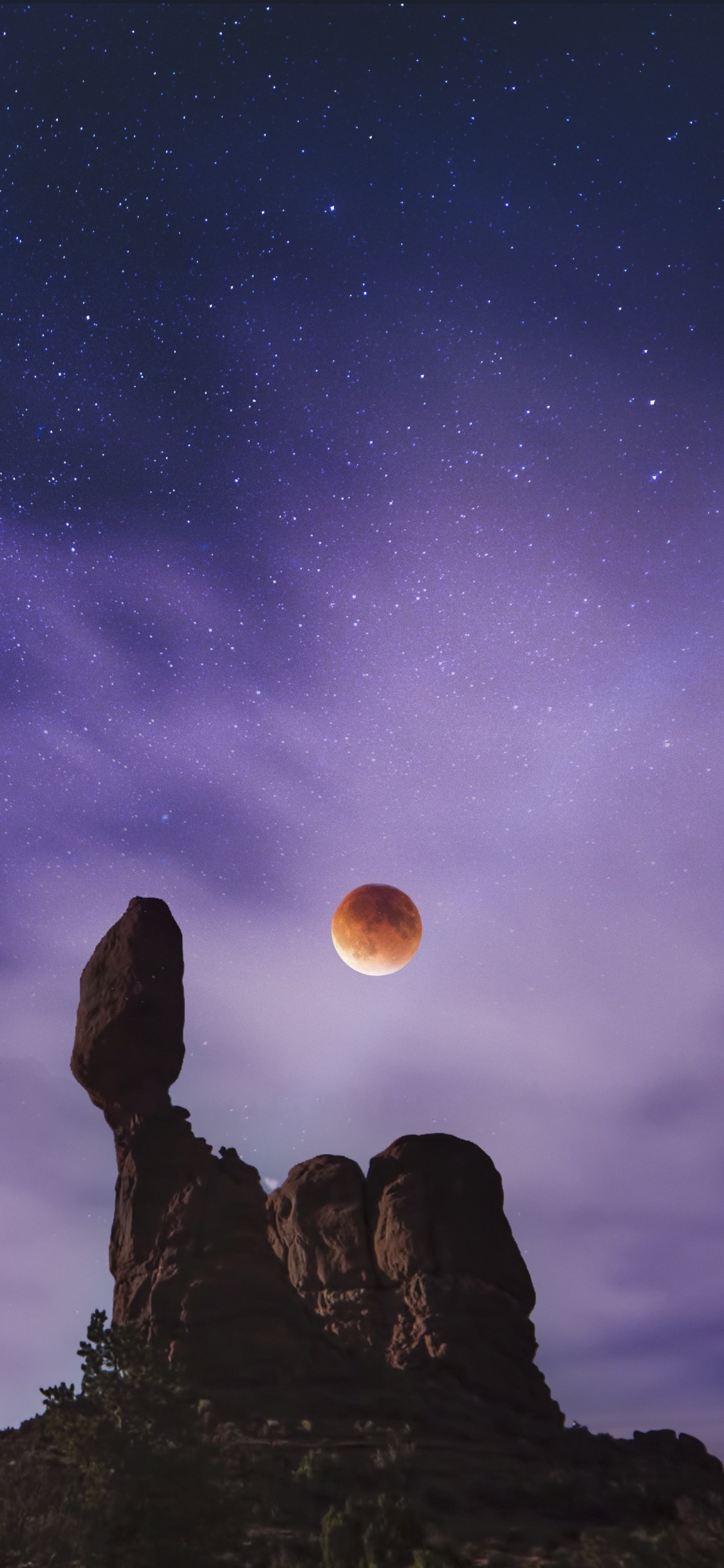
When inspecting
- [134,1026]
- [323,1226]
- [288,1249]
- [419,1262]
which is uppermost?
[134,1026]

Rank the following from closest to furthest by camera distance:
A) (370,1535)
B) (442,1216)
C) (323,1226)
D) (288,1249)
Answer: (370,1535)
(442,1216)
(323,1226)
(288,1249)

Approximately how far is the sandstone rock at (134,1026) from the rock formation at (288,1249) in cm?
8

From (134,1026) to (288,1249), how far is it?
13013 millimetres

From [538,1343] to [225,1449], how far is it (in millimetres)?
19231

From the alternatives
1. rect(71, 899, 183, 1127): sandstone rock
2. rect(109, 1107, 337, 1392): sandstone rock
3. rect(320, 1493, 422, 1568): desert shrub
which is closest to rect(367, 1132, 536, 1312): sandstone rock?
rect(109, 1107, 337, 1392): sandstone rock

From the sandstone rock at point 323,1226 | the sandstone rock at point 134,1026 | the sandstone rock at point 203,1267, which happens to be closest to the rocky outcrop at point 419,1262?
the sandstone rock at point 323,1226

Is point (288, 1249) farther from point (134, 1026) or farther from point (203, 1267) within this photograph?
point (134, 1026)

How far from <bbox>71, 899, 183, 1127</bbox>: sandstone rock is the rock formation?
0.08 meters

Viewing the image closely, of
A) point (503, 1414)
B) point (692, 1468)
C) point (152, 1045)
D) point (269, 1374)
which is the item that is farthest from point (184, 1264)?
point (692, 1468)

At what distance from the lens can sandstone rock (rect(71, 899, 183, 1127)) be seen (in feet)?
151

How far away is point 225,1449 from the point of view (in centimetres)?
2945

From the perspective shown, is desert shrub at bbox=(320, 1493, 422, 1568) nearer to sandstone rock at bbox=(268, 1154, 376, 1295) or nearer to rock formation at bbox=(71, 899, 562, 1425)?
rock formation at bbox=(71, 899, 562, 1425)

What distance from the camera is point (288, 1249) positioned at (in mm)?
48156

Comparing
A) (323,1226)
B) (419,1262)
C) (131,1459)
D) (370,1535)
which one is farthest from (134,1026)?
(370,1535)
